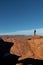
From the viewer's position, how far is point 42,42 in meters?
26.4

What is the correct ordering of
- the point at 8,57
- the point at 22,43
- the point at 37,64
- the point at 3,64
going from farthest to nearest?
the point at 22,43 → the point at 8,57 → the point at 3,64 → the point at 37,64

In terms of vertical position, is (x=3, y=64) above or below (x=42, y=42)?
below

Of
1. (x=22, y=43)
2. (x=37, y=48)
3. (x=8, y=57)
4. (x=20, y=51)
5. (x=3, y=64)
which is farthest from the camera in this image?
(x=22, y=43)

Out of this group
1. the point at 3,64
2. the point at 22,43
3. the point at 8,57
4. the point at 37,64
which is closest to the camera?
the point at 37,64

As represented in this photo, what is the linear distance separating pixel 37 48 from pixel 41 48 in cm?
119

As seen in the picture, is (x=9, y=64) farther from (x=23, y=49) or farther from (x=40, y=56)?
(x=23, y=49)

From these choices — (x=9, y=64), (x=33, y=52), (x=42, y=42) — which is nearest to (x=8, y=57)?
(x=9, y=64)

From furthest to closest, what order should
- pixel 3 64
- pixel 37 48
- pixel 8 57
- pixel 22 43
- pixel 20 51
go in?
pixel 22 43
pixel 20 51
pixel 37 48
pixel 8 57
pixel 3 64

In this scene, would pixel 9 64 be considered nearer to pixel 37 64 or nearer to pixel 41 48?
pixel 37 64

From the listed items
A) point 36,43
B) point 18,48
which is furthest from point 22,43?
point 36,43

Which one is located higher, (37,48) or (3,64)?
(37,48)

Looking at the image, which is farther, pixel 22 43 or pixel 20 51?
pixel 22 43

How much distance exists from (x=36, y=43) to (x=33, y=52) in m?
1.80

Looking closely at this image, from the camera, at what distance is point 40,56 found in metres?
24.4
